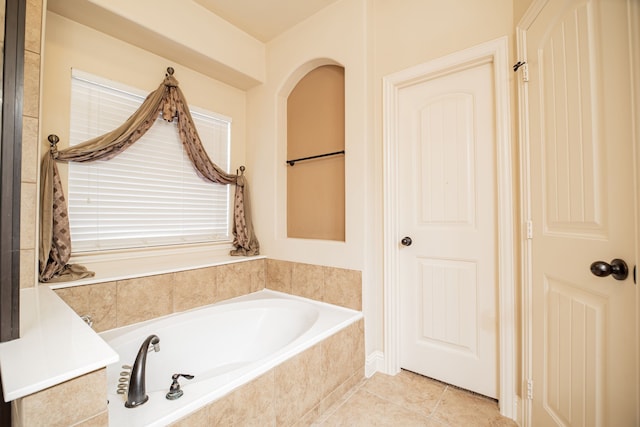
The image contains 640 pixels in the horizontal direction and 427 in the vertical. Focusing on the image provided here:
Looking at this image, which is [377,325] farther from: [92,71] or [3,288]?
[92,71]

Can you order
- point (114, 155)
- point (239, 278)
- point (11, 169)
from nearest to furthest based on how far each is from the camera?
point (11, 169) → point (114, 155) → point (239, 278)

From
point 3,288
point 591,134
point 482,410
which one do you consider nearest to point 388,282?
point 482,410

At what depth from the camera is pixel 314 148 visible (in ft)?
7.79

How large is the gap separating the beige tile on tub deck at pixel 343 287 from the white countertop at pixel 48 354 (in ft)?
4.83

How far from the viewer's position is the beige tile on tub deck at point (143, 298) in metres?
1.69

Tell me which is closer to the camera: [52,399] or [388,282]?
[52,399]

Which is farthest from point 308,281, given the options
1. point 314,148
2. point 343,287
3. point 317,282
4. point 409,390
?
point 314,148

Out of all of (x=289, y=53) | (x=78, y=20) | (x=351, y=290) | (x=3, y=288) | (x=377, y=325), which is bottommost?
(x=377, y=325)

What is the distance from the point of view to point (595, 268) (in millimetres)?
946

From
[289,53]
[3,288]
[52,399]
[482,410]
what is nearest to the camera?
[52,399]

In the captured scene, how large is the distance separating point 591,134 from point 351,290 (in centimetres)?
152

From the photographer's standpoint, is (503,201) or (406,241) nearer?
(503,201)

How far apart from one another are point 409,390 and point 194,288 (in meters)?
1.64

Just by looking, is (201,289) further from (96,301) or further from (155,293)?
(96,301)
